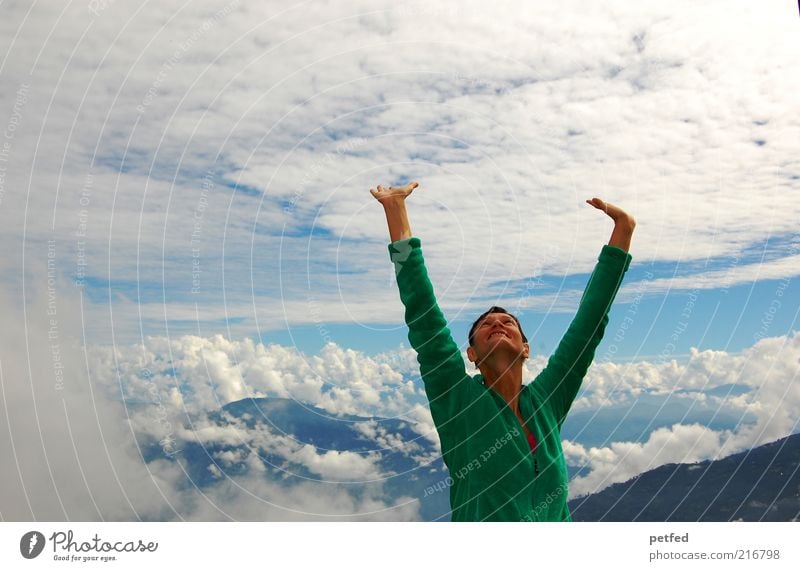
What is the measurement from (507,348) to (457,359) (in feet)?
1.43

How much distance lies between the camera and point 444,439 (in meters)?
4.19

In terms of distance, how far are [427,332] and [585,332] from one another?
1.19 metres

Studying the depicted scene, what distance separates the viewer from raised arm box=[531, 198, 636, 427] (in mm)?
4430

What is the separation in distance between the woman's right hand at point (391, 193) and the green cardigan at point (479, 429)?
14.1 inches

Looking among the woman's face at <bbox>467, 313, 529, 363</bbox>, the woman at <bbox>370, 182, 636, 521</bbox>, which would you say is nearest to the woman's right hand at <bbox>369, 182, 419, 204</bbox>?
the woman at <bbox>370, 182, 636, 521</bbox>

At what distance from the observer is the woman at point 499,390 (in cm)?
403

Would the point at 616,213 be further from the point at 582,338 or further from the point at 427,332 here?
the point at 427,332

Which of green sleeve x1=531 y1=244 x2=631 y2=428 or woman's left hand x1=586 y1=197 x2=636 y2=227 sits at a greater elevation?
woman's left hand x1=586 y1=197 x2=636 y2=227

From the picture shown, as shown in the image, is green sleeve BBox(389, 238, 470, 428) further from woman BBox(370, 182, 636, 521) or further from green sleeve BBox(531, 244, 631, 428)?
green sleeve BBox(531, 244, 631, 428)

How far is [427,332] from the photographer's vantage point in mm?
3994

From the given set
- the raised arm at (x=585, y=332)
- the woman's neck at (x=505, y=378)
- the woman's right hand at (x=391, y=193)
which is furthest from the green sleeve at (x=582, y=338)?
the woman's right hand at (x=391, y=193)

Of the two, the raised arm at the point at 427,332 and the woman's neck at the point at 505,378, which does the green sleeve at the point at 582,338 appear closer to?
the woman's neck at the point at 505,378
